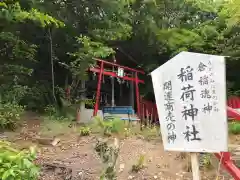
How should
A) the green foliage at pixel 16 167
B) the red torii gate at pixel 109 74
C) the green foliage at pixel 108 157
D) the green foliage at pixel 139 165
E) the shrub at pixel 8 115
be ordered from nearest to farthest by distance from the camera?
the green foliage at pixel 16 167 < the green foliage at pixel 108 157 < the green foliage at pixel 139 165 < the shrub at pixel 8 115 < the red torii gate at pixel 109 74

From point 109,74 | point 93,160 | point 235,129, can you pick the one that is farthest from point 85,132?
point 235,129

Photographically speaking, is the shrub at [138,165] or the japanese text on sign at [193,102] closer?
the japanese text on sign at [193,102]

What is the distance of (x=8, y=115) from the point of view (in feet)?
27.3

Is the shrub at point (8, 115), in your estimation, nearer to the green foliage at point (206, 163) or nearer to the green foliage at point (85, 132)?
the green foliage at point (85, 132)

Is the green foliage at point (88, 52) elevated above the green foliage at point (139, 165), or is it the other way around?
the green foliage at point (88, 52)

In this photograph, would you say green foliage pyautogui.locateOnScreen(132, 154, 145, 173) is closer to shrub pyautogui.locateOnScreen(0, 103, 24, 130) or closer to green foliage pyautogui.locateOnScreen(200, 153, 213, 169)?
green foliage pyautogui.locateOnScreen(200, 153, 213, 169)

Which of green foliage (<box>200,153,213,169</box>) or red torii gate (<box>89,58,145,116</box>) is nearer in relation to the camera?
green foliage (<box>200,153,213,169</box>)

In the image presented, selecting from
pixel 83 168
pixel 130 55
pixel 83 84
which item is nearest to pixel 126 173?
pixel 83 168

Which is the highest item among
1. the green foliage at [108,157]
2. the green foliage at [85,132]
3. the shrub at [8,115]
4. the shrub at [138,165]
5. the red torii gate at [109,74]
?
the red torii gate at [109,74]

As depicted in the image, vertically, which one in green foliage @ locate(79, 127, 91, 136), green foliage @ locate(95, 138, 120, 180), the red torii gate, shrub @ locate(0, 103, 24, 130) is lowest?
green foliage @ locate(95, 138, 120, 180)

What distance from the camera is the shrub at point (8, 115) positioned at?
26.8 ft

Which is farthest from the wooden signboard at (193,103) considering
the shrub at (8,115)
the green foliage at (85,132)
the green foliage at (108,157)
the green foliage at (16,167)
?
the shrub at (8,115)

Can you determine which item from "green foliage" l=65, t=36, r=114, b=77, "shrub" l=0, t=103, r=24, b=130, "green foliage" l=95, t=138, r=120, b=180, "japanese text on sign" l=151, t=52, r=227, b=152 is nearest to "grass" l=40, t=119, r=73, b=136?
"shrub" l=0, t=103, r=24, b=130

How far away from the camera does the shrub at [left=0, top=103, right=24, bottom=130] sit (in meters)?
8.16
